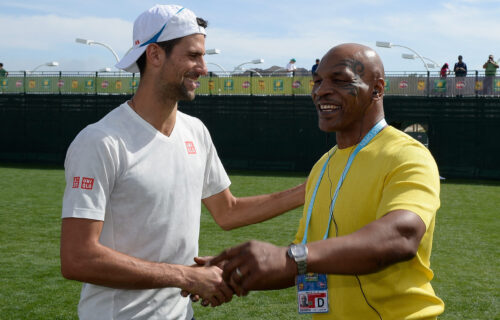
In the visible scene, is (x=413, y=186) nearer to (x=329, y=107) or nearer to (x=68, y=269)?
(x=329, y=107)

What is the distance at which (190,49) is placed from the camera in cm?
320

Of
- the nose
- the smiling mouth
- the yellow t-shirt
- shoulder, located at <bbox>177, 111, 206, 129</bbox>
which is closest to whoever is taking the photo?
the yellow t-shirt

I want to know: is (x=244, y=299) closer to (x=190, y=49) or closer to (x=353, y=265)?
(x=190, y=49)

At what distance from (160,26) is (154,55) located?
152mm

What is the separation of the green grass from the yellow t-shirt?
4.06 meters

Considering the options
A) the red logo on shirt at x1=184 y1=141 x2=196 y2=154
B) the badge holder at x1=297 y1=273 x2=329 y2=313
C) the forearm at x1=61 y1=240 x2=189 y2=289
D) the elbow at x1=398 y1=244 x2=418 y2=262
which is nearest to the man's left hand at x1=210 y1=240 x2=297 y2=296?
the elbow at x1=398 y1=244 x2=418 y2=262

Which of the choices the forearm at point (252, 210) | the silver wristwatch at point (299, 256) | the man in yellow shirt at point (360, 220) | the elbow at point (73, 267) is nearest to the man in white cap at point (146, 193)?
the elbow at point (73, 267)

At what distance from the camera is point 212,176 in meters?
3.68

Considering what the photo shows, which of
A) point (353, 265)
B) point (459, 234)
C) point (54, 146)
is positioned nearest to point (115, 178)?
point (353, 265)

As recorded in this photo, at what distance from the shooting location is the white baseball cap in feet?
10.2

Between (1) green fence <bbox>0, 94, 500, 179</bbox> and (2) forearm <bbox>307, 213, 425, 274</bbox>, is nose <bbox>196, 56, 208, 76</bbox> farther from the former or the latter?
(1) green fence <bbox>0, 94, 500, 179</bbox>

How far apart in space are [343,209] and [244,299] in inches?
192

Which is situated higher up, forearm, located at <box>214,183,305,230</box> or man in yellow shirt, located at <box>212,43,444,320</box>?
man in yellow shirt, located at <box>212,43,444,320</box>

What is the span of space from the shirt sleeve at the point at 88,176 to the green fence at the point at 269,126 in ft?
71.1
